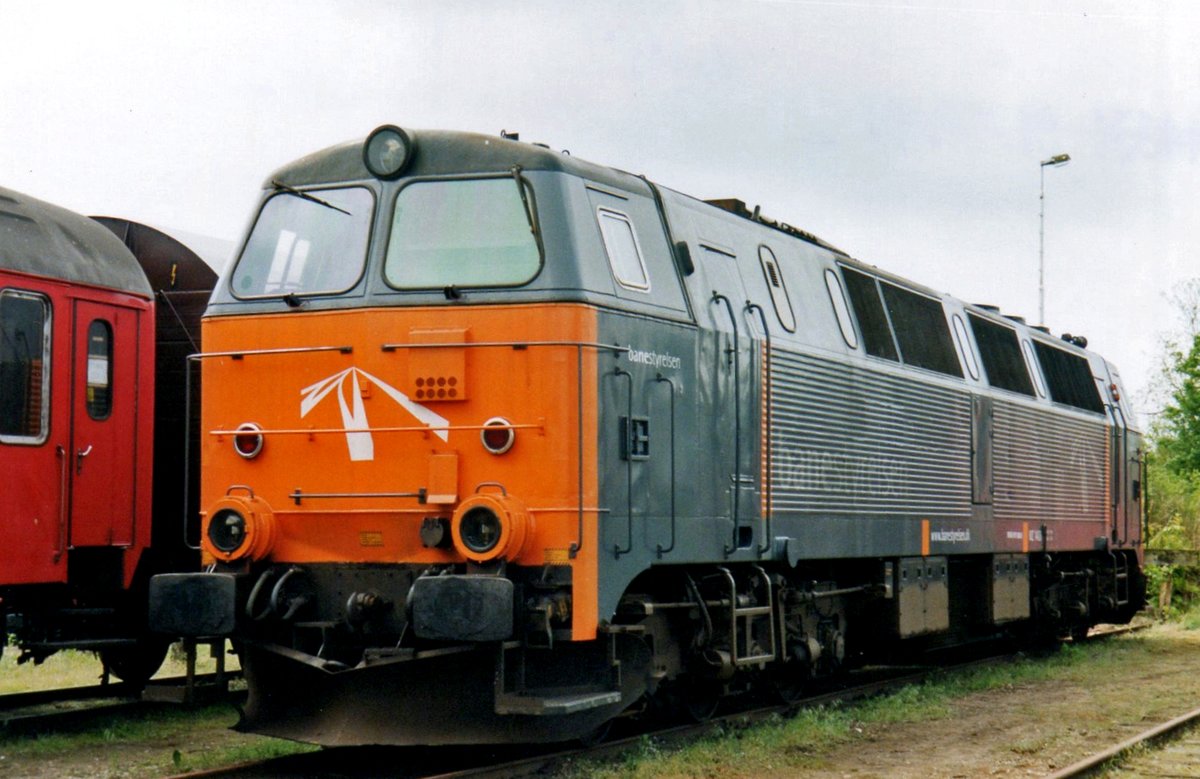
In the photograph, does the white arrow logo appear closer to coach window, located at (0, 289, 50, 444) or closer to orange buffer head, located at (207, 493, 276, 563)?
orange buffer head, located at (207, 493, 276, 563)

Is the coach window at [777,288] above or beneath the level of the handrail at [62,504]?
above

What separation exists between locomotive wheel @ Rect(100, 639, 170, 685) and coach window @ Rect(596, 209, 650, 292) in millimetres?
5696

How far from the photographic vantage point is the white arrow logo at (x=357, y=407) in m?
8.81

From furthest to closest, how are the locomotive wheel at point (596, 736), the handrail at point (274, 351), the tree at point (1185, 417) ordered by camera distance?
the tree at point (1185, 417) → the locomotive wheel at point (596, 736) → the handrail at point (274, 351)

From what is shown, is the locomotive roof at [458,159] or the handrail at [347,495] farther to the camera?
the locomotive roof at [458,159]

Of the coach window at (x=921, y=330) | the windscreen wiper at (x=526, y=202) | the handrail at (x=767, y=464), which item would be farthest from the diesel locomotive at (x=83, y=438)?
the coach window at (x=921, y=330)

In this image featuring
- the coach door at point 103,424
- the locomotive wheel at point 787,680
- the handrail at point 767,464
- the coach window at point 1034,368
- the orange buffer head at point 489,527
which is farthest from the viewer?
the coach window at point 1034,368

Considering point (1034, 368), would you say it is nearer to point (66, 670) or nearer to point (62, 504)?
point (62, 504)

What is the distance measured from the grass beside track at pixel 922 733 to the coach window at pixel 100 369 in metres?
4.84

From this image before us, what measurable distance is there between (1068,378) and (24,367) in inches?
491

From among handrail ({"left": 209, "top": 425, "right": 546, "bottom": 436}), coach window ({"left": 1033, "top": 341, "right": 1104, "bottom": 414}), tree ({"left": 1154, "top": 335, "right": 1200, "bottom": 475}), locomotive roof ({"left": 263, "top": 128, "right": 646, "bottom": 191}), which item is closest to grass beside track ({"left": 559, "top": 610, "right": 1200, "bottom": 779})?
handrail ({"left": 209, "top": 425, "right": 546, "bottom": 436})

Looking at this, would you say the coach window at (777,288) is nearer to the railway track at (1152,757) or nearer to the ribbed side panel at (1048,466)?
the railway track at (1152,757)

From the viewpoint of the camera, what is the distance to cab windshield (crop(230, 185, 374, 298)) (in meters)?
9.23

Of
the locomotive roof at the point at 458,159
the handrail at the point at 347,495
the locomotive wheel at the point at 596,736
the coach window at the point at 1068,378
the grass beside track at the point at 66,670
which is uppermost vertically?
the locomotive roof at the point at 458,159
